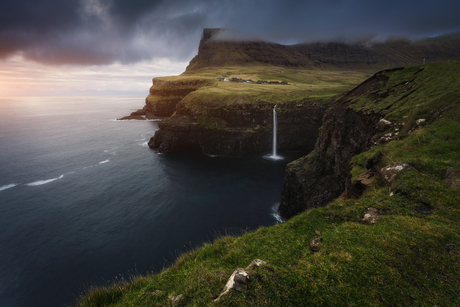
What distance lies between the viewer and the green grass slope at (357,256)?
646cm

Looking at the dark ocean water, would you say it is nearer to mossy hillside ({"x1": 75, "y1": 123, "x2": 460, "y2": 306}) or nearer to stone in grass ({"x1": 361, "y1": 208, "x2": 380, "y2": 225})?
mossy hillside ({"x1": 75, "y1": 123, "x2": 460, "y2": 306})

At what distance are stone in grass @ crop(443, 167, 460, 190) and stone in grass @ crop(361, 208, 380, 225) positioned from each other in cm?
402

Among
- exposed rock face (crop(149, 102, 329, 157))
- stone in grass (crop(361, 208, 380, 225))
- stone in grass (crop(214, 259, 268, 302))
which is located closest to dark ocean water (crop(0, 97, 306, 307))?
exposed rock face (crop(149, 102, 329, 157))

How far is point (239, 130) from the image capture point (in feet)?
270

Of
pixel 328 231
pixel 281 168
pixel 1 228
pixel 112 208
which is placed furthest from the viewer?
pixel 281 168

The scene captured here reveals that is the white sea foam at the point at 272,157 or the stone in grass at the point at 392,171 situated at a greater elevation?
the stone in grass at the point at 392,171

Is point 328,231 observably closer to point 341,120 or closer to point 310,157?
point 341,120

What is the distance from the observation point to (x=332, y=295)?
254 inches

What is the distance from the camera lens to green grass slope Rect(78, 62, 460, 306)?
6.46 m

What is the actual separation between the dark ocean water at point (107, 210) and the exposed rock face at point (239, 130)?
727cm

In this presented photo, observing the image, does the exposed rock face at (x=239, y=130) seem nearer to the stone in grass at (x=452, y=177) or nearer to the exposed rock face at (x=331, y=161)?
the exposed rock face at (x=331, y=161)

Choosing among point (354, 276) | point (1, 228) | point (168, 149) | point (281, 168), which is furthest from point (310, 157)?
point (1, 228)

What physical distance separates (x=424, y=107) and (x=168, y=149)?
252ft

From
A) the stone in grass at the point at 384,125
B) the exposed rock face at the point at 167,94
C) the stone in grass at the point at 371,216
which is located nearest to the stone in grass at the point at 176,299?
the stone in grass at the point at 371,216
